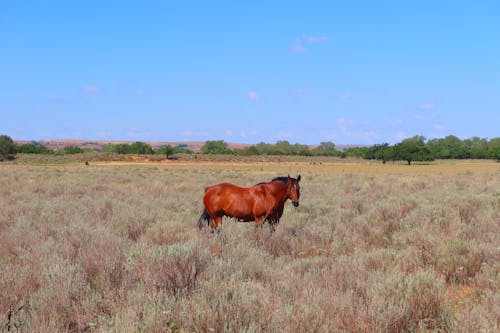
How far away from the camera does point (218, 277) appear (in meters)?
4.80

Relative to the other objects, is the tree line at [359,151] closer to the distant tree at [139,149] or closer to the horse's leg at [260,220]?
the distant tree at [139,149]

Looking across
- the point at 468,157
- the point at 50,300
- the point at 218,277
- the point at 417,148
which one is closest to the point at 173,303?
the point at 218,277

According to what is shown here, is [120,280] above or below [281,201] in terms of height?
below

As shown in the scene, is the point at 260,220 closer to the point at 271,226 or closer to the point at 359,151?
the point at 271,226

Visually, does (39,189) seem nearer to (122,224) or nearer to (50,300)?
(122,224)

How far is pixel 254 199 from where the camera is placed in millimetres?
8508

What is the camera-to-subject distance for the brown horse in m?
8.50

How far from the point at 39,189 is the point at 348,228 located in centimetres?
1549

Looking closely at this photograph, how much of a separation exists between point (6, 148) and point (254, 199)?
89846 millimetres

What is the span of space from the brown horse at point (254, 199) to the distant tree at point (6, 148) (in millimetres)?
87189

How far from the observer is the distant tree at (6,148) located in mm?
82312

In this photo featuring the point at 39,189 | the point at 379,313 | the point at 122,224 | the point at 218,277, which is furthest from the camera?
the point at 39,189

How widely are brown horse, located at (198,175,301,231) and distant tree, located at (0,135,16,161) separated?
87.2 metres

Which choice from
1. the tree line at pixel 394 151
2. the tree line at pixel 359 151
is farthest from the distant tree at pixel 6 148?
the tree line at pixel 394 151
